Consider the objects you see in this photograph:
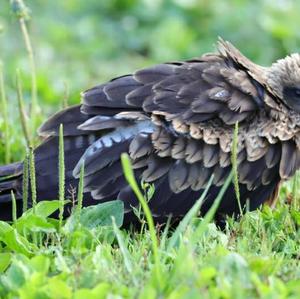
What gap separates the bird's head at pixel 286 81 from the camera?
6.07m

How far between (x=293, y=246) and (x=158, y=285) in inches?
45.8

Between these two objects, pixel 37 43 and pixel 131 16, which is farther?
pixel 131 16

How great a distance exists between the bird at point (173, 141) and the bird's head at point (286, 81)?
0.16m

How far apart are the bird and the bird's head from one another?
6.3 inches

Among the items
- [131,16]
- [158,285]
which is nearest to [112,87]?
[158,285]

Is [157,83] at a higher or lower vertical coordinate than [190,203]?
higher

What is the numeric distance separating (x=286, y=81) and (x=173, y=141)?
0.97 m

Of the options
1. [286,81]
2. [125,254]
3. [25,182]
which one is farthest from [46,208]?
[286,81]

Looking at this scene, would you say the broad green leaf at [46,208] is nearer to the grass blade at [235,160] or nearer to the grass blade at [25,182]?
the grass blade at [25,182]

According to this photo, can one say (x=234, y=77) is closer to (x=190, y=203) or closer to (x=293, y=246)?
(x=190, y=203)

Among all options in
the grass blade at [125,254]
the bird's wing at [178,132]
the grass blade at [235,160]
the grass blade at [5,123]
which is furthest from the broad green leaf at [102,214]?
the grass blade at [5,123]

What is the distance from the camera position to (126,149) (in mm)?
5629

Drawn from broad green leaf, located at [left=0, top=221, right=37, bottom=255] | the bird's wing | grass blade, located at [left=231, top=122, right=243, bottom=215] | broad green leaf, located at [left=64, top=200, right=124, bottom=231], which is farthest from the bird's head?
broad green leaf, located at [left=0, top=221, right=37, bottom=255]

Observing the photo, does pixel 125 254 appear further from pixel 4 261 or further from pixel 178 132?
pixel 178 132
